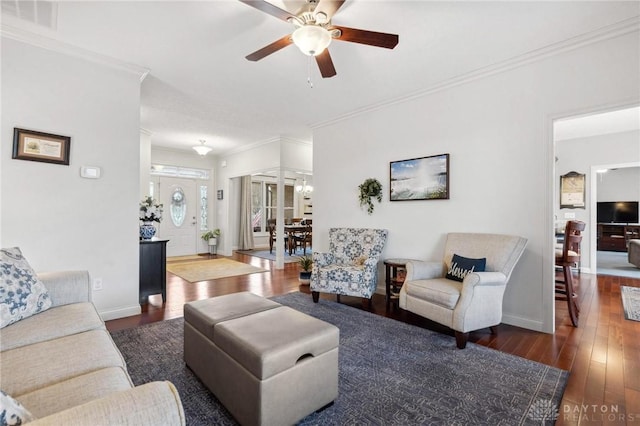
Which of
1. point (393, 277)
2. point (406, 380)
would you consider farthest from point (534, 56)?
point (406, 380)

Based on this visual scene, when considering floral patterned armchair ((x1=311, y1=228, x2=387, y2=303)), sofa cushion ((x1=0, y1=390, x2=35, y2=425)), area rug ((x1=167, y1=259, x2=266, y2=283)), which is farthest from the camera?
area rug ((x1=167, y1=259, x2=266, y2=283))

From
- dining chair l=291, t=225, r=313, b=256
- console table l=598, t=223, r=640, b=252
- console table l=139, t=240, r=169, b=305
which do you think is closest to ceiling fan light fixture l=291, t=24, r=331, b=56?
console table l=139, t=240, r=169, b=305

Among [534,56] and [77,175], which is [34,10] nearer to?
[77,175]

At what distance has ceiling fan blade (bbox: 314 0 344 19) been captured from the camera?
6.14 feet

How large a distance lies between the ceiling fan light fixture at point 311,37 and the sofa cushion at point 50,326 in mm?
2139

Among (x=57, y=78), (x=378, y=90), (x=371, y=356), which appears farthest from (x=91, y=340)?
(x=378, y=90)

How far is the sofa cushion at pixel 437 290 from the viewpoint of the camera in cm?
249

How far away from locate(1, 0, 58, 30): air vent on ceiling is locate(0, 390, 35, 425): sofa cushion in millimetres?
2810

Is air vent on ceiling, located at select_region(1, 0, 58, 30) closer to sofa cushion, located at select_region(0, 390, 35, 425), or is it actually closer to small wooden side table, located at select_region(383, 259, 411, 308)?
sofa cushion, located at select_region(0, 390, 35, 425)

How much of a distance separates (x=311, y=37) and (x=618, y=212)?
34.1 ft

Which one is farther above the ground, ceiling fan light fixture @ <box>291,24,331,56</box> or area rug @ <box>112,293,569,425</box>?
ceiling fan light fixture @ <box>291,24,331,56</box>

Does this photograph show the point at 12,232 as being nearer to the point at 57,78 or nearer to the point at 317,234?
the point at 57,78

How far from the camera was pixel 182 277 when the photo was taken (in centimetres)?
500

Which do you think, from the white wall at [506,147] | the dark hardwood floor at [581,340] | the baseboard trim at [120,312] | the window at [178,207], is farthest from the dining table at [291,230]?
the baseboard trim at [120,312]
